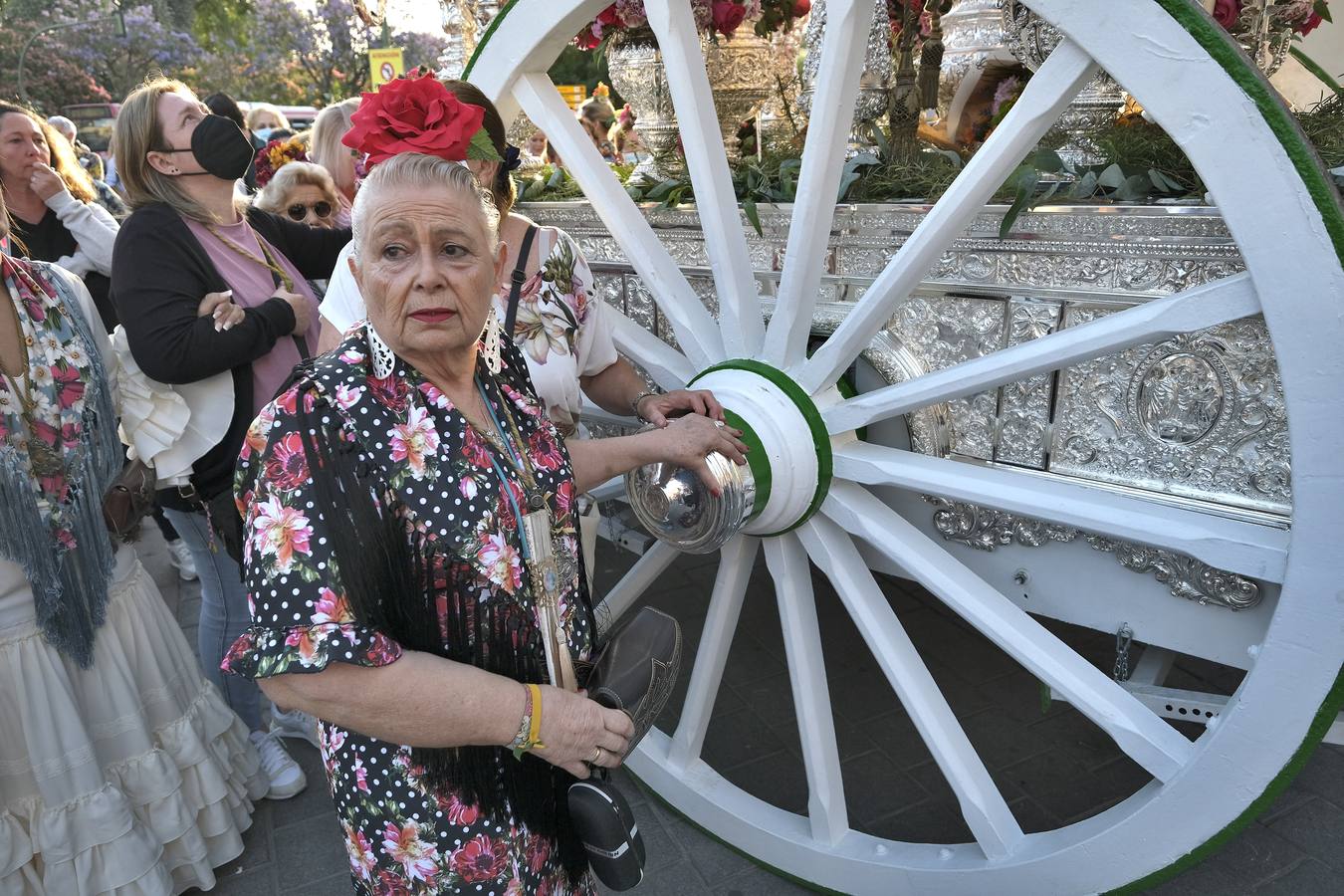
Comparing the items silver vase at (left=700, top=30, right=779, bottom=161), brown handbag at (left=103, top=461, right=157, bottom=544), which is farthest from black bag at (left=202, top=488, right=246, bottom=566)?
silver vase at (left=700, top=30, right=779, bottom=161)

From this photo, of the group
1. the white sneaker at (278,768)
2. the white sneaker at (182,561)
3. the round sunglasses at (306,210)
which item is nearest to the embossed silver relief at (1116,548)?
the white sneaker at (278,768)

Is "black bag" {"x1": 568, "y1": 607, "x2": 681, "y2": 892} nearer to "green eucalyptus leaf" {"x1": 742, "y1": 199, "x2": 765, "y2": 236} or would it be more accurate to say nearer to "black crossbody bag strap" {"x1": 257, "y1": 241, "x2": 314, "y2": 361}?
"green eucalyptus leaf" {"x1": 742, "y1": 199, "x2": 765, "y2": 236}

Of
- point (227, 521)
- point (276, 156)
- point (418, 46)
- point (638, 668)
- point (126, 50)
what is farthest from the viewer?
point (418, 46)

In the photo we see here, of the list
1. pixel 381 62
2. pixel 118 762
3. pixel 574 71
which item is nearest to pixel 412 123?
pixel 118 762

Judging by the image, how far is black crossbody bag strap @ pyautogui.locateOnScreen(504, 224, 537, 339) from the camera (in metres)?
1.79

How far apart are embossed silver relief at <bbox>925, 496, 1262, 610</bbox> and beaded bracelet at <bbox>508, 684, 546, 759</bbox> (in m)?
0.98

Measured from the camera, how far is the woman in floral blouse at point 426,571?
1.04m

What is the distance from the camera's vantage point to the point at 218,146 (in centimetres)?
211

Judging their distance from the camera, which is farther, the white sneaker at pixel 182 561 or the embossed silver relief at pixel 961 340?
the white sneaker at pixel 182 561

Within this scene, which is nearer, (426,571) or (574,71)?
(426,571)

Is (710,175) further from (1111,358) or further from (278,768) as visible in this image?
(278,768)

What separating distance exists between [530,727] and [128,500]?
1.42 metres

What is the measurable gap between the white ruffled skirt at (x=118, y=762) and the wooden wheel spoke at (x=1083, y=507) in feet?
5.69

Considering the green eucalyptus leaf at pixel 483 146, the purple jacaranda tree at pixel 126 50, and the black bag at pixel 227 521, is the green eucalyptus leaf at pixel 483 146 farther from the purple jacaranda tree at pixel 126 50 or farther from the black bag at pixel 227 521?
the purple jacaranda tree at pixel 126 50
